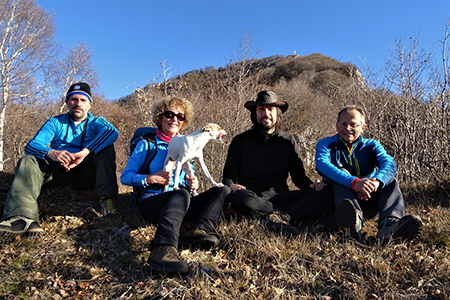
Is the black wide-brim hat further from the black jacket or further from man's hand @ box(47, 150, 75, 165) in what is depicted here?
man's hand @ box(47, 150, 75, 165)

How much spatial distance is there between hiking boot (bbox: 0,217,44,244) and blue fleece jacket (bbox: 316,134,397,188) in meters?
2.98

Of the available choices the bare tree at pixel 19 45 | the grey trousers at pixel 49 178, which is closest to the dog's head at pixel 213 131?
the grey trousers at pixel 49 178

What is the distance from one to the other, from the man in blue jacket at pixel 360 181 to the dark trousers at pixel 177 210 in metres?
1.11

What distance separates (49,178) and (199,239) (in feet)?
7.29

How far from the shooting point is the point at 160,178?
276cm

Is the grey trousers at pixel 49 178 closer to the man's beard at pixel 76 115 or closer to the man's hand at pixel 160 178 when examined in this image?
the man's beard at pixel 76 115

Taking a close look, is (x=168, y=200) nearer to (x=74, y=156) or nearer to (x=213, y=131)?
(x=213, y=131)

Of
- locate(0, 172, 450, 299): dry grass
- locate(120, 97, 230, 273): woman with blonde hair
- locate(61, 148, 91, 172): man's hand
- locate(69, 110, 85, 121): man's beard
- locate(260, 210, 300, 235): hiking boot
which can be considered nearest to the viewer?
locate(0, 172, 450, 299): dry grass

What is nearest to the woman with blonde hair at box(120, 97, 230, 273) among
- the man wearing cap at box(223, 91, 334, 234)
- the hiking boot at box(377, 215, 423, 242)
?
the man wearing cap at box(223, 91, 334, 234)

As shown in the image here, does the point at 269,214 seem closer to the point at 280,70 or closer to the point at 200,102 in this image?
the point at 200,102

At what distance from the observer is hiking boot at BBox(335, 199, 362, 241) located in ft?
8.01

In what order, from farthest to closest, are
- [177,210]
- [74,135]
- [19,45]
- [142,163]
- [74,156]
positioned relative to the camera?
[19,45] → [74,135] → [74,156] → [142,163] → [177,210]

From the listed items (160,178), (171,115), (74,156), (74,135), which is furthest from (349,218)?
(74,135)

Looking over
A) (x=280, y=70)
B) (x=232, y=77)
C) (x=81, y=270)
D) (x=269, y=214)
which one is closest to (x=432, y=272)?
(x=269, y=214)
